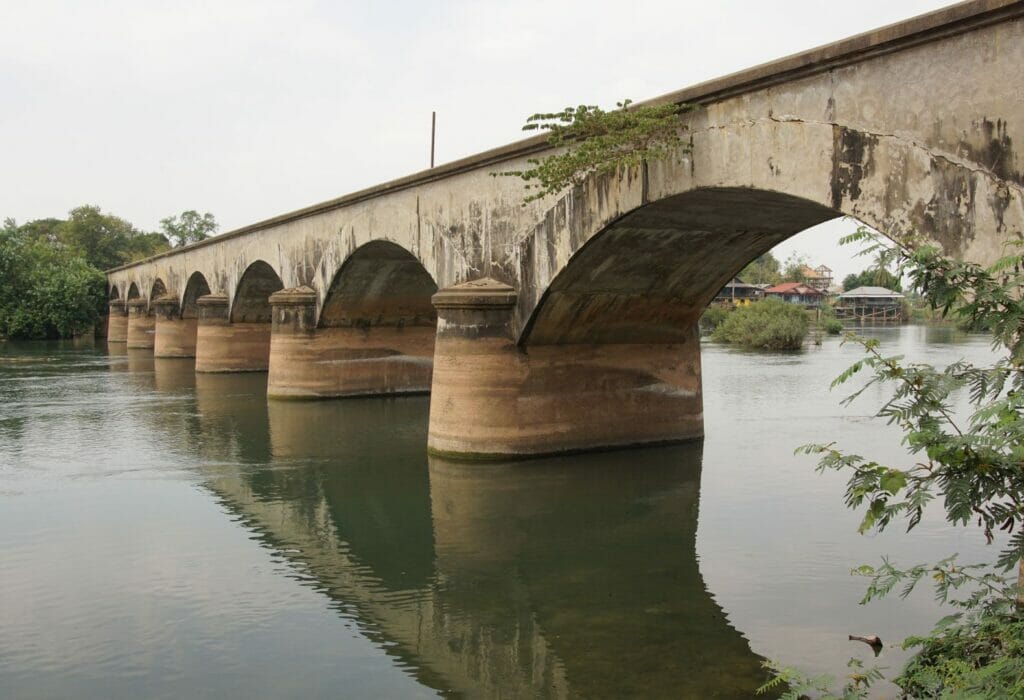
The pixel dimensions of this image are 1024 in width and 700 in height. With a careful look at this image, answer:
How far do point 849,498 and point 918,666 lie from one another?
1.14 meters

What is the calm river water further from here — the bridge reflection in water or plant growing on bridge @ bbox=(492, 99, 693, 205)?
plant growing on bridge @ bbox=(492, 99, 693, 205)

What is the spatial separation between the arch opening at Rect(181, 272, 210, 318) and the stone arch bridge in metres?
9.51

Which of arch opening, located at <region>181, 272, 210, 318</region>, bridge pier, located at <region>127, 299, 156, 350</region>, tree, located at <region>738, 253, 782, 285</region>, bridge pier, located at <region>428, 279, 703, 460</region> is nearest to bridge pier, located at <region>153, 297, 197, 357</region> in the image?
arch opening, located at <region>181, 272, 210, 318</region>

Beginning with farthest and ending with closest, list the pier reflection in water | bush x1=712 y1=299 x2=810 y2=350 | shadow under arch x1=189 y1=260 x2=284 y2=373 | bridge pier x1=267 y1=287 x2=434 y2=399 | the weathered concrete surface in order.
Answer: bush x1=712 y1=299 x2=810 y2=350
shadow under arch x1=189 y1=260 x2=284 y2=373
bridge pier x1=267 y1=287 x2=434 y2=399
the pier reflection in water
the weathered concrete surface

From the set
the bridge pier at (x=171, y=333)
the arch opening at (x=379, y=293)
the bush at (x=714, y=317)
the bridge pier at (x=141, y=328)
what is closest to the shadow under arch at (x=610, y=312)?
the arch opening at (x=379, y=293)

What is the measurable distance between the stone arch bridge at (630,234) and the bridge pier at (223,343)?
3.38 metres

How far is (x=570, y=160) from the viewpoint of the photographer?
39.9ft

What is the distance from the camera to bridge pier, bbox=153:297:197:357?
38562 mm

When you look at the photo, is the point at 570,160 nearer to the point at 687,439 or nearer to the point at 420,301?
the point at 687,439

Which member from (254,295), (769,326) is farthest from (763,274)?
(254,295)

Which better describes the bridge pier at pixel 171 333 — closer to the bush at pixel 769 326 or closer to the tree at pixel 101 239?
the bush at pixel 769 326

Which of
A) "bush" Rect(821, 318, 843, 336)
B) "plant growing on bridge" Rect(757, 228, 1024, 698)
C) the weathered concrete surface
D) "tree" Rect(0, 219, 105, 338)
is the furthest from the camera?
"tree" Rect(0, 219, 105, 338)

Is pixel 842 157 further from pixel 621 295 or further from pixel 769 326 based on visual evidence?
pixel 769 326

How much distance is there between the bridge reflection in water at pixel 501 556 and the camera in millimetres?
7391
